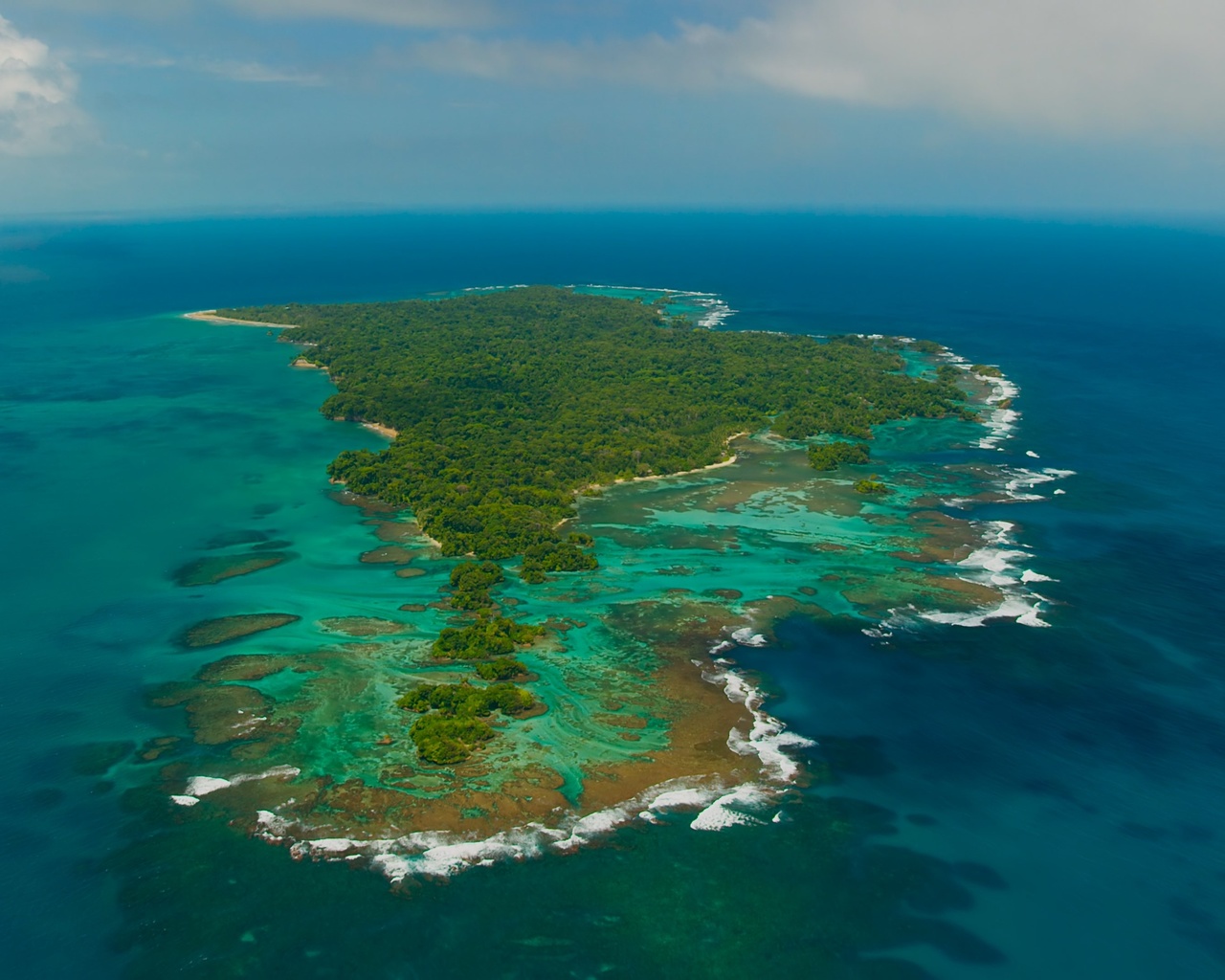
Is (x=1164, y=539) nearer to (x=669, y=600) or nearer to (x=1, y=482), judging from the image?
(x=669, y=600)

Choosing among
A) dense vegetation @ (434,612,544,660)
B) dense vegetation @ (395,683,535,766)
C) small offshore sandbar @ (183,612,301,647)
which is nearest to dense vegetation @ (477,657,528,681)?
dense vegetation @ (395,683,535,766)

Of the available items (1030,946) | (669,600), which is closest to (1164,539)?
(669,600)

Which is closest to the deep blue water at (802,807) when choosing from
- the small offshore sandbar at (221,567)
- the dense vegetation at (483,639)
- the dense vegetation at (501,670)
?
the small offshore sandbar at (221,567)

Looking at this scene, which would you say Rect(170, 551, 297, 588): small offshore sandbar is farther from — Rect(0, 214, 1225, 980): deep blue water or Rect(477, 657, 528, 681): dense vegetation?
Rect(477, 657, 528, 681): dense vegetation

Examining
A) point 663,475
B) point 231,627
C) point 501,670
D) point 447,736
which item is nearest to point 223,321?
point 663,475

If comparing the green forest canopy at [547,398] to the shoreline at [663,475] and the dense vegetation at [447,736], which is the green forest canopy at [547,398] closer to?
the shoreline at [663,475]
